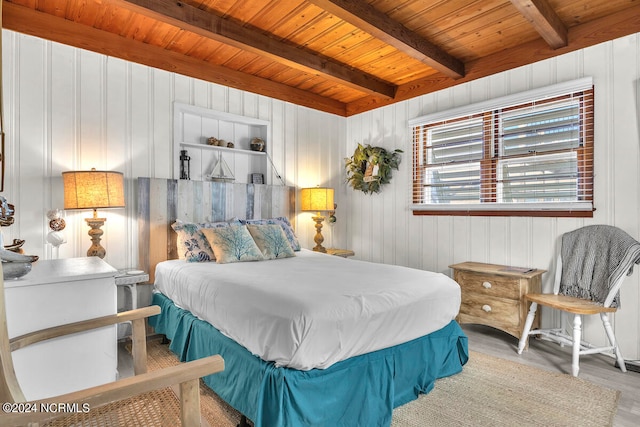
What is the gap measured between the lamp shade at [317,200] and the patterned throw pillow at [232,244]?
117 cm

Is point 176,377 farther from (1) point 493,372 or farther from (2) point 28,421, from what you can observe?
(1) point 493,372

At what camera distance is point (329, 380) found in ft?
5.61

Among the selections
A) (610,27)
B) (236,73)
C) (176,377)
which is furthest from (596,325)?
(236,73)

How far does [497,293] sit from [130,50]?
12.3 ft

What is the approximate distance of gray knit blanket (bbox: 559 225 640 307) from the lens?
2.49 meters

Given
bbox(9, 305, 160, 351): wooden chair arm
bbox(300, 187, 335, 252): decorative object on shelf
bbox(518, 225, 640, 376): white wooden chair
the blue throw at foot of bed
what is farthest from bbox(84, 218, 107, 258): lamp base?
bbox(518, 225, 640, 376): white wooden chair

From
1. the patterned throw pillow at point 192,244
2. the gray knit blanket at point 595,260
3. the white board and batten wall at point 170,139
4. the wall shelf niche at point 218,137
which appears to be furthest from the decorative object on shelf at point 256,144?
the gray knit blanket at point 595,260

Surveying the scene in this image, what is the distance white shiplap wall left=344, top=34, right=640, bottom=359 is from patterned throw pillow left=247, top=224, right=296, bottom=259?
1544mm

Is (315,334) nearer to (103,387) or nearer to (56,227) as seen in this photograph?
(103,387)

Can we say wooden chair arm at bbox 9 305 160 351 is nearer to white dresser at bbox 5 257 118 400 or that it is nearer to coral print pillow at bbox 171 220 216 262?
white dresser at bbox 5 257 118 400

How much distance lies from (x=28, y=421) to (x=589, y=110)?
3.76 m

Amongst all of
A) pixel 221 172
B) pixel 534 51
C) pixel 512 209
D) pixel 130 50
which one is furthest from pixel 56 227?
pixel 534 51

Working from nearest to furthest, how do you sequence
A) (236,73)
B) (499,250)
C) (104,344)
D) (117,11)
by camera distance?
(104,344), (117,11), (499,250), (236,73)

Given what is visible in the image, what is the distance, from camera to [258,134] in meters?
4.12
